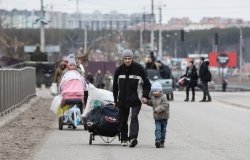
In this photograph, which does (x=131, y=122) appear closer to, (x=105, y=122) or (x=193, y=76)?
(x=105, y=122)

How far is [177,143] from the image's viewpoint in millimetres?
19016

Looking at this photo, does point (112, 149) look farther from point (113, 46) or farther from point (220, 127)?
point (113, 46)

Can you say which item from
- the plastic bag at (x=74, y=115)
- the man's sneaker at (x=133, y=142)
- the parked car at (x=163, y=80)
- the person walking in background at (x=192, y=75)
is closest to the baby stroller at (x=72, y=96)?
the plastic bag at (x=74, y=115)

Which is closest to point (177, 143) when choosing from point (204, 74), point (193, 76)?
point (204, 74)

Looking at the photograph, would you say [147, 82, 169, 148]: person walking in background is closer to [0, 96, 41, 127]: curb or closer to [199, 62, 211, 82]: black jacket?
[0, 96, 41, 127]: curb

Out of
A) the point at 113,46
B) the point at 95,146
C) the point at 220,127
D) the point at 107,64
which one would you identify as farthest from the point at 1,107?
the point at 113,46

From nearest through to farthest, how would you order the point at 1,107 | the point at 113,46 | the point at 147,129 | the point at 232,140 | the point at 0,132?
the point at 232,140 → the point at 0,132 → the point at 147,129 → the point at 1,107 → the point at 113,46

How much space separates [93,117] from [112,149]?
1249 mm

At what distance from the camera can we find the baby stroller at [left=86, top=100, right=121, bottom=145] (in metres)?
18.3

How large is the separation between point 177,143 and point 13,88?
36.7 ft

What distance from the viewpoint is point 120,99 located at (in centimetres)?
1812

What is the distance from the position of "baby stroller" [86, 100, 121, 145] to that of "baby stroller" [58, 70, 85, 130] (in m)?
3.73

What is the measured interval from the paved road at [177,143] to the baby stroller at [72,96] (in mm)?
326

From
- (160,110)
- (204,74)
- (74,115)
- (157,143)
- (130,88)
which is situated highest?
(130,88)
